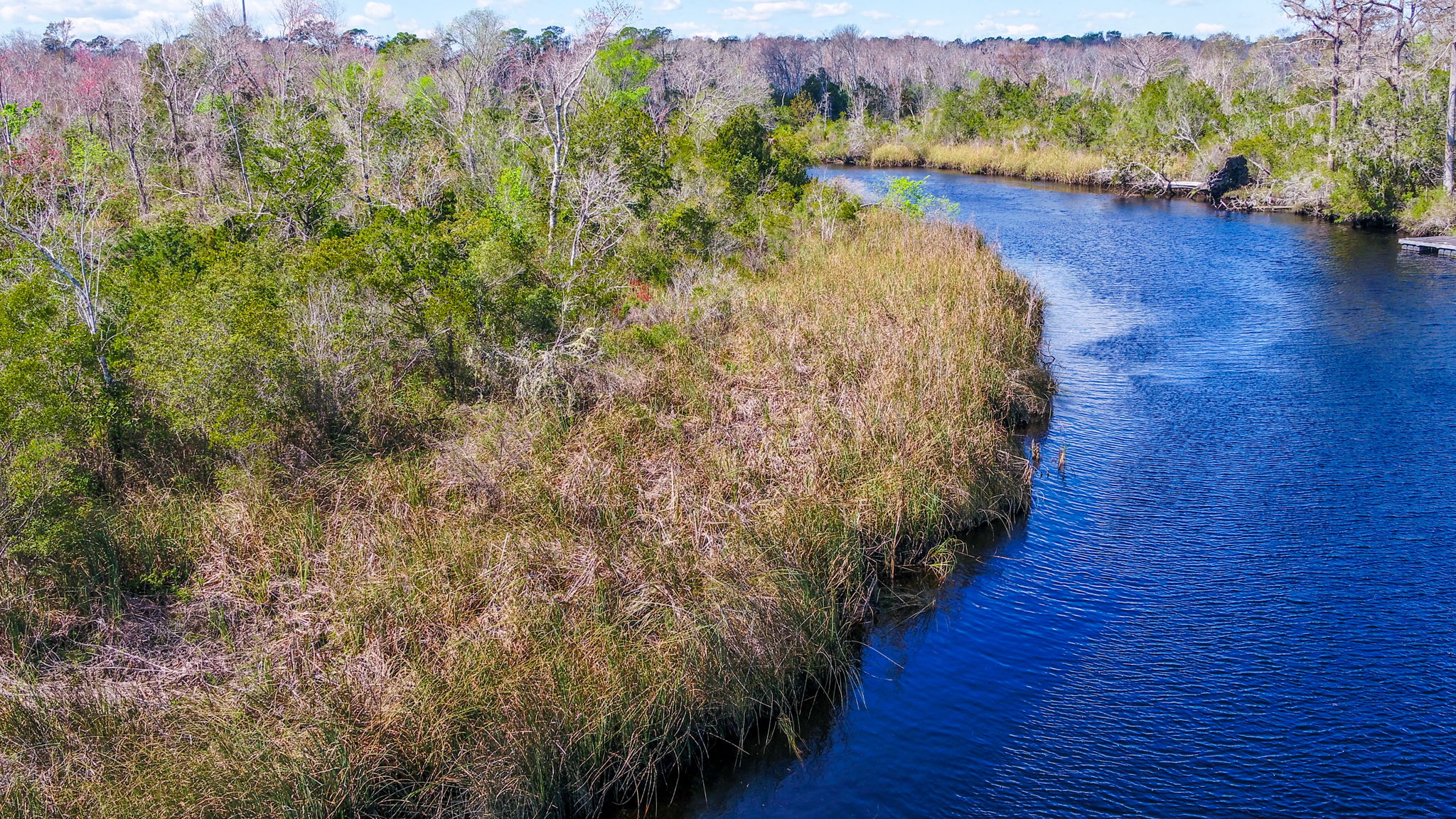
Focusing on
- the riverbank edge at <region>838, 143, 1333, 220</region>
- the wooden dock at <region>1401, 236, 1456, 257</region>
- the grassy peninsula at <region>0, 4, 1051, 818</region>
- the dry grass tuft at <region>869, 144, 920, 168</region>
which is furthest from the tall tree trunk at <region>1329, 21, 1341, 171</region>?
the dry grass tuft at <region>869, 144, 920, 168</region>

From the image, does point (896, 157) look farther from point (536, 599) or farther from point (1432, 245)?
point (536, 599)

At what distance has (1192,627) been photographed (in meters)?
9.70

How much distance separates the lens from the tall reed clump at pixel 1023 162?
147 ft

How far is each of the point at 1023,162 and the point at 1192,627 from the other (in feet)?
138

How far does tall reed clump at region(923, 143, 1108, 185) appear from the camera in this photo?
1762 inches

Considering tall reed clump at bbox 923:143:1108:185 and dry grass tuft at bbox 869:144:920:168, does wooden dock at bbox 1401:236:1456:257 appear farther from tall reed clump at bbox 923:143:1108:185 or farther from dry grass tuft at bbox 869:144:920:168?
dry grass tuft at bbox 869:144:920:168

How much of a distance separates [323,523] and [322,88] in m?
20.6

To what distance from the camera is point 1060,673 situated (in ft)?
29.9

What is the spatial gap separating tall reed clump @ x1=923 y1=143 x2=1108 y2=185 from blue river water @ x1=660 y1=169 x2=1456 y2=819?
27.9 metres

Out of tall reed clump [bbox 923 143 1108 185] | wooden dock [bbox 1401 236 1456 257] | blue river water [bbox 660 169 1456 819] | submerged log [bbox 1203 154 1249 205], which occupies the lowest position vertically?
blue river water [bbox 660 169 1456 819]

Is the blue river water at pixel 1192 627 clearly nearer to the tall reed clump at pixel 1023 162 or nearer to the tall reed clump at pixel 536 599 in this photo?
the tall reed clump at pixel 536 599

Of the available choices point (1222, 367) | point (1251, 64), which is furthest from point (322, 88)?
point (1251, 64)

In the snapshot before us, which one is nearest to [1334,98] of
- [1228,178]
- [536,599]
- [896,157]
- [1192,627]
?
[1228,178]

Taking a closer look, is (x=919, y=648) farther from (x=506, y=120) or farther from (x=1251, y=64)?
(x=1251, y=64)
